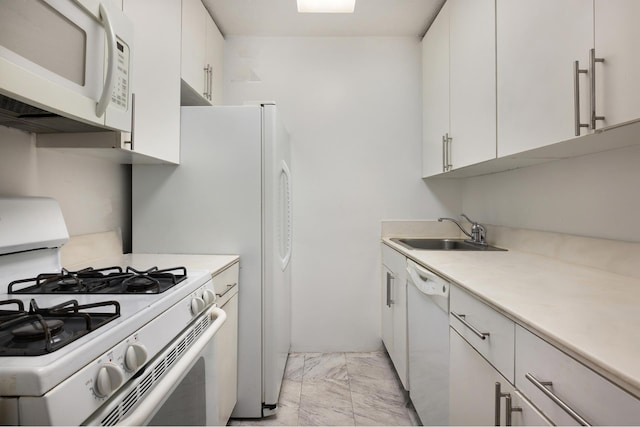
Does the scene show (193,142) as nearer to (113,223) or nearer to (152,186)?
(152,186)

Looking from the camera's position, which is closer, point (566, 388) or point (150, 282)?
point (566, 388)

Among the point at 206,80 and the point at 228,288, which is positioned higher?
the point at 206,80

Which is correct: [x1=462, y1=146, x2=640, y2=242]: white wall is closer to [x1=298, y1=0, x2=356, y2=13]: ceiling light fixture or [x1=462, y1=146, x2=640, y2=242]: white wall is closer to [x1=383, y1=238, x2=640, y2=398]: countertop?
[x1=383, y1=238, x2=640, y2=398]: countertop

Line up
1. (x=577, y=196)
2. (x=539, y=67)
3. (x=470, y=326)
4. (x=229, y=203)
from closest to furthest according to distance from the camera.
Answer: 1. (x=470, y=326)
2. (x=539, y=67)
3. (x=577, y=196)
4. (x=229, y=203)

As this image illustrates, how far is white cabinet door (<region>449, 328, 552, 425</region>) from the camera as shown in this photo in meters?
0.78

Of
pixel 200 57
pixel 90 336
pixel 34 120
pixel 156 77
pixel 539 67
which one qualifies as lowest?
pixel 90 336

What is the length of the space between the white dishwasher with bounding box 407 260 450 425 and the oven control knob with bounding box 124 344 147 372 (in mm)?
980

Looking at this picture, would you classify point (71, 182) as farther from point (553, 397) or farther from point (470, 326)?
point (553, 397)

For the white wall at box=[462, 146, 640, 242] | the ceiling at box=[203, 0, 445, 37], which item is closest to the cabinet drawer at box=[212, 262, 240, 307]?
the white wall at box=[462, 146, 640, 242]

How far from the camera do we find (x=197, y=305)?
3.52 feet

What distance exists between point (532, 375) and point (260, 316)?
1.29 meters

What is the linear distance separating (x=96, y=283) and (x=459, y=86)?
73.8 inches

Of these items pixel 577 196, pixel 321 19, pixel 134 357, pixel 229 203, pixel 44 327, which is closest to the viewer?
pixel 44 327

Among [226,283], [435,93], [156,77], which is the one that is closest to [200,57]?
[156,77]
